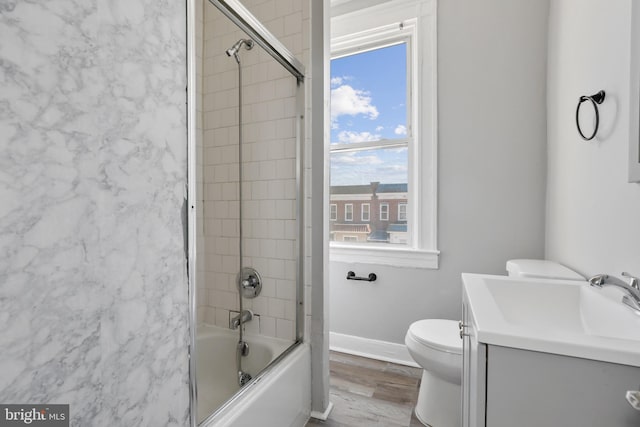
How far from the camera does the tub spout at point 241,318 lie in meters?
1.73

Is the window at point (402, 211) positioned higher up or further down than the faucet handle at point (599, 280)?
higher up

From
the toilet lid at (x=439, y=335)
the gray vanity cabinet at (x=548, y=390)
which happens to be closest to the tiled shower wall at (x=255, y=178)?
the toilet lid at (x=439, y=335)

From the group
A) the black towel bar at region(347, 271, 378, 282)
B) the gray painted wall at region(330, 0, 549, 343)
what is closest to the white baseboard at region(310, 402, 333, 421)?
the gray painted wall at region(330, 0, 549, 343)

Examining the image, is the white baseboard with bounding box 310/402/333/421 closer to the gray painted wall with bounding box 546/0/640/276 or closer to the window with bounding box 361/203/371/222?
the window with bounding box 361/203/371/222

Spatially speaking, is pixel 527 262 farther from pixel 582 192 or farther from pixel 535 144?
pixel 535 144

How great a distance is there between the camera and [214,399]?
1132 mm

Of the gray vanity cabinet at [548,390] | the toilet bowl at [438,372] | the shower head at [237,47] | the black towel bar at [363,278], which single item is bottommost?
the toilet bowl at [438,372]

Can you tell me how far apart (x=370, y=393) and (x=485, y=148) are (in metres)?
1.69

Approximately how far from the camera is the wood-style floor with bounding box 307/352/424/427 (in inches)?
63.8

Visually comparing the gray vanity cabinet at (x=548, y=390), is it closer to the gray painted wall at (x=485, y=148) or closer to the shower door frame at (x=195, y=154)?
the shower door frame at (x=195, y=154)

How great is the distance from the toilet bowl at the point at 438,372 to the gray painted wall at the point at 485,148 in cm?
54

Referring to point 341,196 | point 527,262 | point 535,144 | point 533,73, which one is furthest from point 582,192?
point 341,196

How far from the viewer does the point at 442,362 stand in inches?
57.3

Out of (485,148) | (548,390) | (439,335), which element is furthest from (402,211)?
(548,390)
